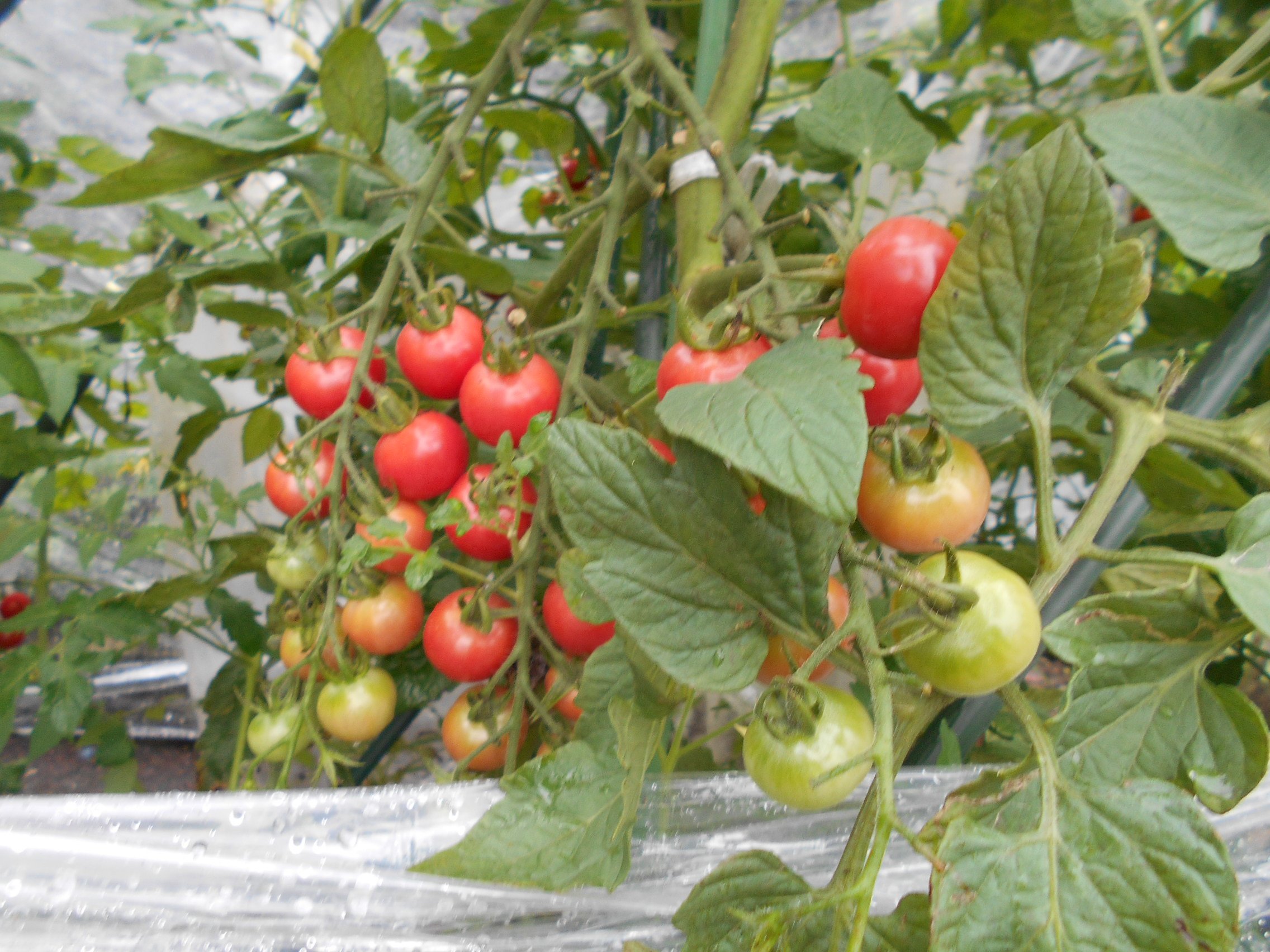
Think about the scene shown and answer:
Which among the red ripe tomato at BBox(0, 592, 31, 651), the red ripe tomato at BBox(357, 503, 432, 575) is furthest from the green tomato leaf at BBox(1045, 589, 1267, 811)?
the red ripe tomato at BBox(0, 592, 31, 651)

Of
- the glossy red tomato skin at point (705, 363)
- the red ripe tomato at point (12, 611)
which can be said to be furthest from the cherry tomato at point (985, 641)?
the red ripe tomato at point (12, 611)

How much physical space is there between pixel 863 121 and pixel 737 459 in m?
0.30

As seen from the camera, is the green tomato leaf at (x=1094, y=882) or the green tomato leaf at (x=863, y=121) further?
the green tomato leaf at (x=863, y=121)

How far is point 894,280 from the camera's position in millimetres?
250

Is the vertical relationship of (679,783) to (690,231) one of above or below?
below

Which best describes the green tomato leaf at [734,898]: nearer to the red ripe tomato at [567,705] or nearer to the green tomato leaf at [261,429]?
the red ripe tomato at [567,705]

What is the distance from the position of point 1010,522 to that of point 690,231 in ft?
1.82

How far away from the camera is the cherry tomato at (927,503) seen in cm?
24

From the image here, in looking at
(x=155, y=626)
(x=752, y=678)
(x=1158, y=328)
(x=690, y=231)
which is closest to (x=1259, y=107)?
(x=1158, y=328)

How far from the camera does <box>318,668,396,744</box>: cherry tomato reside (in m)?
0.42

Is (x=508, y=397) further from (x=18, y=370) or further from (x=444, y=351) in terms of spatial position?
(x=18, y=370)

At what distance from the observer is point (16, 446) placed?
22.2 inches

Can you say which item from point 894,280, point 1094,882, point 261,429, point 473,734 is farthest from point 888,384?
point 261,429

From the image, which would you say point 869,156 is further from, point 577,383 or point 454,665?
point 454,665
